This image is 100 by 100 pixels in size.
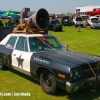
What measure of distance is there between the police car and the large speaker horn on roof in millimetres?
541

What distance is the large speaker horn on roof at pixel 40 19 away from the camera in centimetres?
562

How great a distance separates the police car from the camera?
3721 millimetres

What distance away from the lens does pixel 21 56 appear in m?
5.06

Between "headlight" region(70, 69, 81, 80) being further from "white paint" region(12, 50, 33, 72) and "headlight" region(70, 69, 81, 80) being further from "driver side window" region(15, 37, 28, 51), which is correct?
"driver side window" region(15, 37, 28, 51)

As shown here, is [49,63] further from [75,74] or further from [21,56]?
[21,56]

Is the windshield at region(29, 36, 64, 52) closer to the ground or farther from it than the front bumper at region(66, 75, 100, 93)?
farther from it

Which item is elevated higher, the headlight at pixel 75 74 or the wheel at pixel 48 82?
the headlight at pixel 75 74

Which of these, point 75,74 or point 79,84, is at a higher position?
point 75,74

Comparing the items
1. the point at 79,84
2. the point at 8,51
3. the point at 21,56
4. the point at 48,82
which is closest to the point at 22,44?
the point at 21,56

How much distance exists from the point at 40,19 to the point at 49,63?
2472 mm

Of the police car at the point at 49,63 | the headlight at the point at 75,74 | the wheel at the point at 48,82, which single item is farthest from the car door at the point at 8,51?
the headlight at the point at 75,74

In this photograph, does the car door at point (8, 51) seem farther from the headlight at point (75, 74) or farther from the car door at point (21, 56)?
the headlight at point (75, 74)

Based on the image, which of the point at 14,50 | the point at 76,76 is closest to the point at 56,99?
the point at 76,76

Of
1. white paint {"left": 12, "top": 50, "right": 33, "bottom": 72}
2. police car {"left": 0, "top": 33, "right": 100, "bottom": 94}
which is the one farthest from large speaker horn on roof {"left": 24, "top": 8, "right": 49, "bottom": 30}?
white paint {"left": 12, "top": 50, "right": 33, "bottom": 72}
